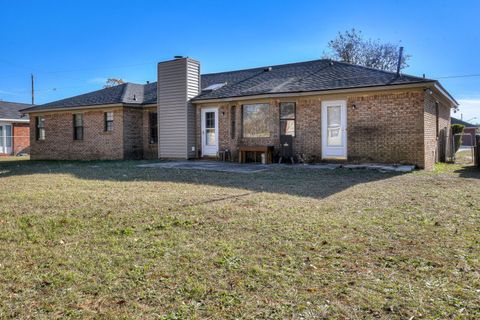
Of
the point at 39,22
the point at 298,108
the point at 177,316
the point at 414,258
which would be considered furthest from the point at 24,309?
the point at 39,22

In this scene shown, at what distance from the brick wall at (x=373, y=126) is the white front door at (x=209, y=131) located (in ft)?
9.01

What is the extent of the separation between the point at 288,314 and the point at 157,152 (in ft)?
52.9

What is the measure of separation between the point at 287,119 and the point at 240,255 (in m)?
10.9

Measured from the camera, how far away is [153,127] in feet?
60.2

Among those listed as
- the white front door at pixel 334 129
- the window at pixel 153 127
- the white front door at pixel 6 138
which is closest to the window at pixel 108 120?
the window at pixel 153 127

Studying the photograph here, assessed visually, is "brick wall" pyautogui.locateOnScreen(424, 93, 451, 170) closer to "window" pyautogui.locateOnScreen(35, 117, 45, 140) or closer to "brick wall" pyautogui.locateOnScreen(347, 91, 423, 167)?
"brick wall" pyautogui.locateOnScreen(347, 91, 423, 167)

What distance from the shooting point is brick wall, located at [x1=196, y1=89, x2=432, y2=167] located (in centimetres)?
1171

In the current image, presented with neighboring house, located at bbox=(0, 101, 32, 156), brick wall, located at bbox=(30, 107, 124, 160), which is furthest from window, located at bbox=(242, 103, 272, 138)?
neighboring house, located at bbox=(0, 101, 32, 156)

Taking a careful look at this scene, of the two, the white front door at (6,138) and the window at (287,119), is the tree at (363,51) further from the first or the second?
the white front door at (6,138)

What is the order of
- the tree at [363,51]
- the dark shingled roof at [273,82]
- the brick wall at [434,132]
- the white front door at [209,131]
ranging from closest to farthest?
the brick wall at [434,132], the dark shingled roof at [273,82], the white front door at [209,131], the tree at [363,51]

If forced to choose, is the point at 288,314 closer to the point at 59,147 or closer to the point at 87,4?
the point at 87,4

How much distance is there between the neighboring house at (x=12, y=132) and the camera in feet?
87.6

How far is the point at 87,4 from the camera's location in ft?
55.9

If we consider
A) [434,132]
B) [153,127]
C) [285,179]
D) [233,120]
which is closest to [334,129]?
[434,132]
